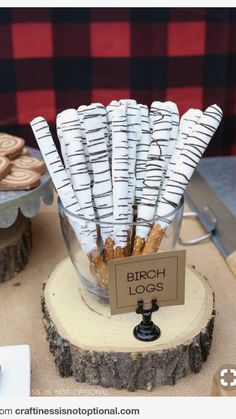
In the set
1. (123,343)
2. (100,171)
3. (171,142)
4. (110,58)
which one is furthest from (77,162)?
(110,58)

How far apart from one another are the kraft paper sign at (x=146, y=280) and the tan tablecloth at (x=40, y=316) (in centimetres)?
12

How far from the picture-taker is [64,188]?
2.58ft

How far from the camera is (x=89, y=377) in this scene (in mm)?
773

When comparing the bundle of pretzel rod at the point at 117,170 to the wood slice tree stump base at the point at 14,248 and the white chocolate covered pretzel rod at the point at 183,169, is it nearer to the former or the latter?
the white chocolate covered pretzel rod at the point at 183,169

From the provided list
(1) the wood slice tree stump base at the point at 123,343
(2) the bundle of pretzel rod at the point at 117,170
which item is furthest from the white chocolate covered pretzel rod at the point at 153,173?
(1) the wood slice tree stump base at the point at 123,343

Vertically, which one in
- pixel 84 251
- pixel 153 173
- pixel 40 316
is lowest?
pixel 40 316

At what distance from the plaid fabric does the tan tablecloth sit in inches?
13.6

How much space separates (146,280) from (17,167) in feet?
1.33

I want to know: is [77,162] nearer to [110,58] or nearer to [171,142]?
[171,142]

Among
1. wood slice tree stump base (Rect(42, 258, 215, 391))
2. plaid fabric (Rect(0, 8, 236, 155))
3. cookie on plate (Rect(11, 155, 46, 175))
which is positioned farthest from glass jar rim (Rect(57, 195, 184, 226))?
plaid fabric (Rect(0, 8, 236, 155))

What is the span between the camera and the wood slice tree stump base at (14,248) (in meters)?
1.00

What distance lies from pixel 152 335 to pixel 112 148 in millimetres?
260

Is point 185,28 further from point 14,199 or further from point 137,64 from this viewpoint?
point 14,199

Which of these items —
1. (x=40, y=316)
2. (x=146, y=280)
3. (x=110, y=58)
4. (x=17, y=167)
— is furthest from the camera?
(x=110, y=58)
